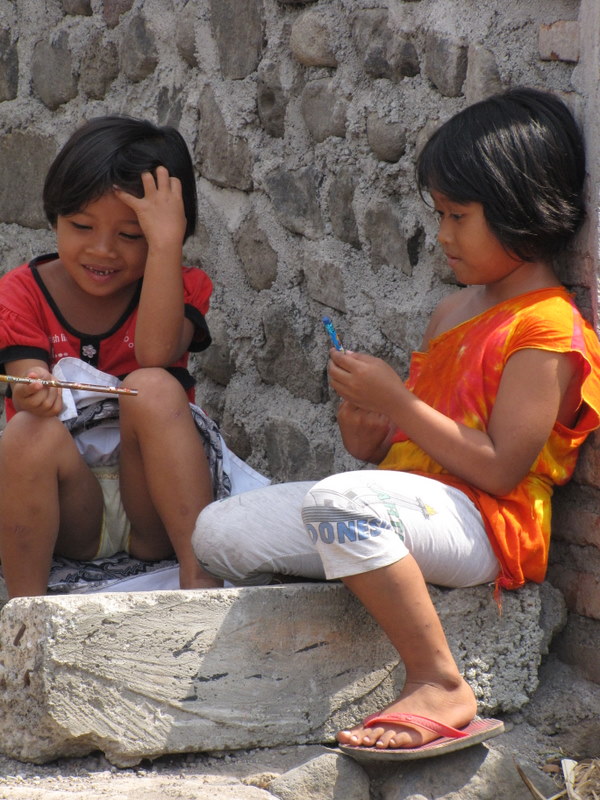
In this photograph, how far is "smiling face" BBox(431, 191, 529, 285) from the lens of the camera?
5.78ft

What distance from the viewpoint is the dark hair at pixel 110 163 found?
2088 millimetres

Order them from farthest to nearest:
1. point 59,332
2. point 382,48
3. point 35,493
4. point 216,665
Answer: point 59,332
point 382,48
point 35,493
point 216,665

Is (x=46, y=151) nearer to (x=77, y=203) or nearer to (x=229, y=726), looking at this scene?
(x=77, y=203)

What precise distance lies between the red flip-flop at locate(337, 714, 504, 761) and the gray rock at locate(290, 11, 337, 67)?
1.25 metres

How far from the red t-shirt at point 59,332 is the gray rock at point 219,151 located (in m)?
0.33

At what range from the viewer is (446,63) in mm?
1909

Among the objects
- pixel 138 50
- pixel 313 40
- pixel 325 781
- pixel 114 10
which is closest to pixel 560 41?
pixel 313 40

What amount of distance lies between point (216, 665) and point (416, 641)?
0.30 meters

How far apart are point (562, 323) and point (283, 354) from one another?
83 centimetres

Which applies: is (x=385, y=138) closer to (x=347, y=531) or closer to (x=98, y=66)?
(x=347, y=531)

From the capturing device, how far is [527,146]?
1.72 meters

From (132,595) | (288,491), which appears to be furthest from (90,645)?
(288,491)

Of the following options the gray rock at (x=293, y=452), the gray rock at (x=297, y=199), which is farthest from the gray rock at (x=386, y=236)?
the gray rock at (x=293, y=452)

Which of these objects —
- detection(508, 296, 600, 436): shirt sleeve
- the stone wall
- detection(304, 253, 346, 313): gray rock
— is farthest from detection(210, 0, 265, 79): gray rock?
detection(508, 296, 600, 436): shirt sleeve
